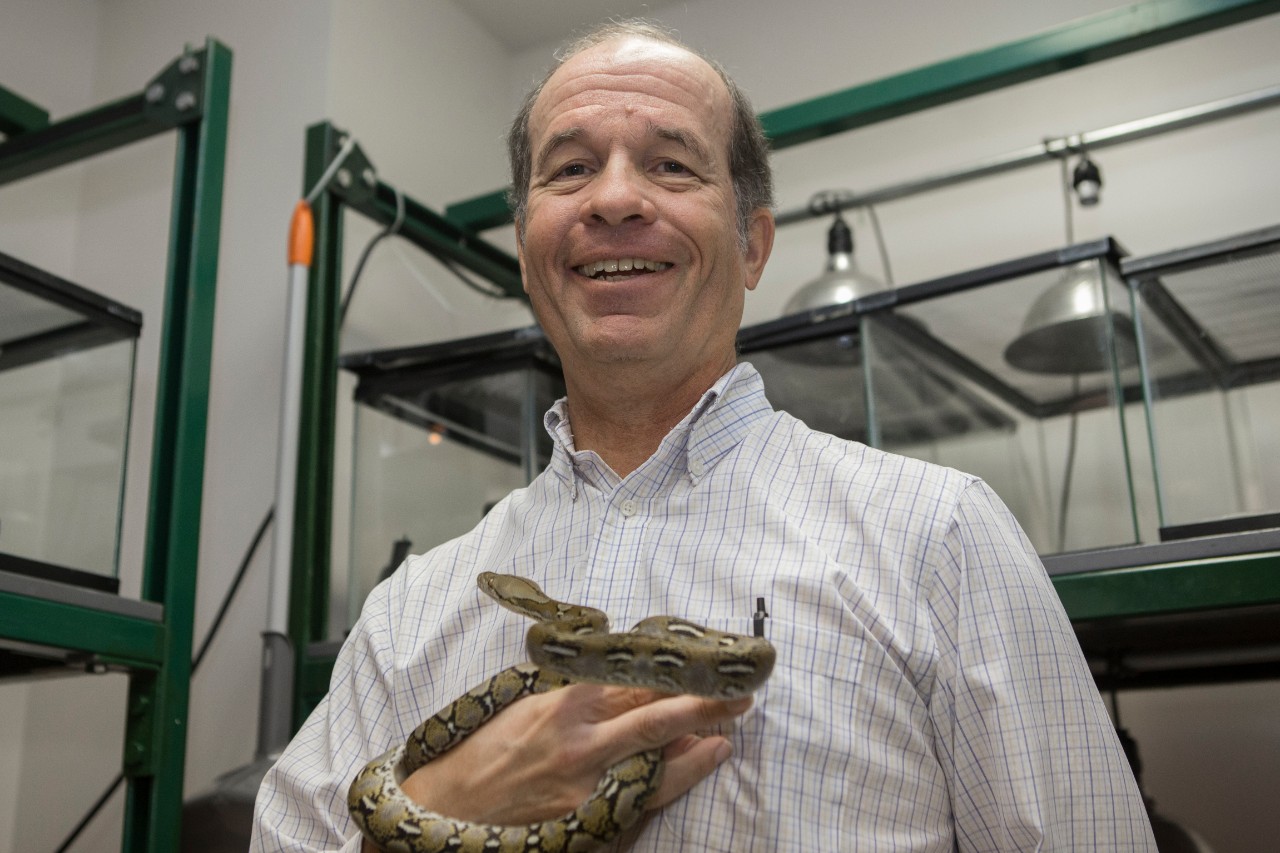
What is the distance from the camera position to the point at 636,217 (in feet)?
4.64

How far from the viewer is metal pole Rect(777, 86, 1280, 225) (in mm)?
2871

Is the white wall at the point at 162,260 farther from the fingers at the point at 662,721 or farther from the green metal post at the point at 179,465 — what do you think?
the fingers at the point at 662,721

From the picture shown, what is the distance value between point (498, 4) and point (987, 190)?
1924 millimetres

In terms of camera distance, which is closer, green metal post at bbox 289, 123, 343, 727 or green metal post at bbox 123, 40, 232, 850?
green metal post at bbox 123, 40, 232, 850

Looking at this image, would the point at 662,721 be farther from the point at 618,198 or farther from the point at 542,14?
the point at 542,14

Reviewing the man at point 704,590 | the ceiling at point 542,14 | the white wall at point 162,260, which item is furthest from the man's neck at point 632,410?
the ceiling at point 542,14

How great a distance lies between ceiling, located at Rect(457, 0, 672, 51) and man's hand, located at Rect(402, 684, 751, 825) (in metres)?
3.57

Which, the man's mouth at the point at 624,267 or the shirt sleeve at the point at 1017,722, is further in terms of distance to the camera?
the man's mouth at the point at 624,267

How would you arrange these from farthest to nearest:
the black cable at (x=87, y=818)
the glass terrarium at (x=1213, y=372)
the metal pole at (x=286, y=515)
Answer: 1. the black cable at (x=87, y=818)
2. the metal pole at (x=286, y=515)
3. the glass terrarium at (x=1213, y=372)

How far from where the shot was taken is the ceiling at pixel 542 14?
4.33 meters

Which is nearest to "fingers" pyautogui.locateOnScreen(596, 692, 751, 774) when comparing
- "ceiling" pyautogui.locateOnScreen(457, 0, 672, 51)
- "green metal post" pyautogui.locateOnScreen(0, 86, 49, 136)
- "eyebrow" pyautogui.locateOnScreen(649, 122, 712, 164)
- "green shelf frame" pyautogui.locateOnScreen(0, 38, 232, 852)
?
"eyebrow" pyautogui.locateOnScreen(649, 122, 712, 164)

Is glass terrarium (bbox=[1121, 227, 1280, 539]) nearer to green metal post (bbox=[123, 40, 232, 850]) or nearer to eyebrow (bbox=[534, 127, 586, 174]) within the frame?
eyebrow (bbox=[534, 127, 586, 174])

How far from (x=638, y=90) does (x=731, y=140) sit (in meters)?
0.16

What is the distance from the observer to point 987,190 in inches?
141
